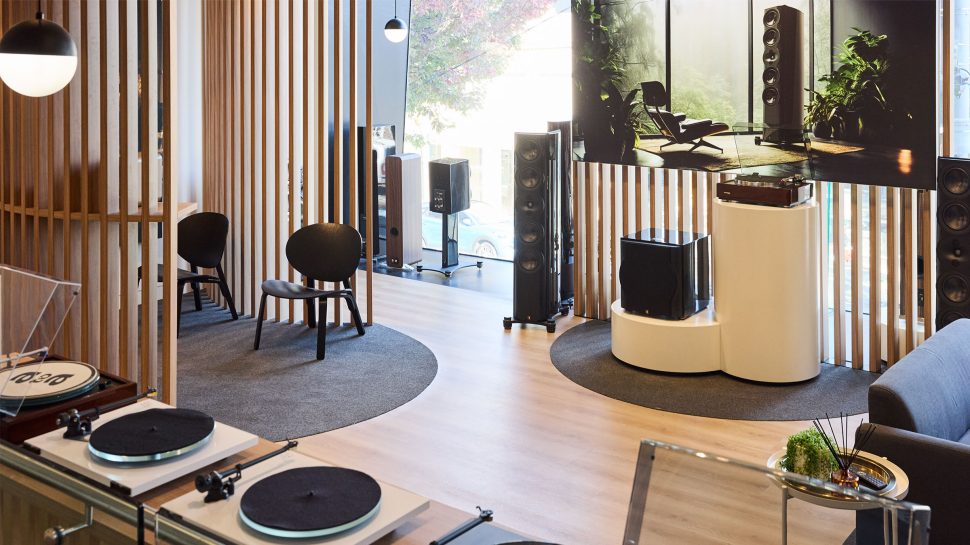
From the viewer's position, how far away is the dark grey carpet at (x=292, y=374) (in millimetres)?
5168

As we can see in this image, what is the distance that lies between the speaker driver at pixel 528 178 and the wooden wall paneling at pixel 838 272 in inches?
74.5

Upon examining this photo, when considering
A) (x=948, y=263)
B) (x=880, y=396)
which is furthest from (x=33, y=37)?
(x=948, y=263)

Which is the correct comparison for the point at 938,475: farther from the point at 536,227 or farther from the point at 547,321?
the point at 536,227

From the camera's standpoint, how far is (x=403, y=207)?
28.6 ft

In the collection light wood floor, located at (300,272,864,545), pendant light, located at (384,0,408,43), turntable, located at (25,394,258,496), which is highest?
pendant light, located at (384,0,408,43)

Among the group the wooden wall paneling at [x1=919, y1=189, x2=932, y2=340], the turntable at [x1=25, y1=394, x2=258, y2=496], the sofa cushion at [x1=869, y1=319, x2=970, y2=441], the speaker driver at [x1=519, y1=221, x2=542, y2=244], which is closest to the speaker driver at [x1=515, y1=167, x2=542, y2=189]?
the speaker driver at [x1=519, y1=221, x2=542, y2=244]

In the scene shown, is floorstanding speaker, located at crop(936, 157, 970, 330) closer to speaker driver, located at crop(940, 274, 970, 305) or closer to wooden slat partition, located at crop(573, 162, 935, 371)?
speaker driver, located at crop(940, 274, 970, 305)

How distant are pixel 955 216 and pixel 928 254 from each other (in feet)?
1.53

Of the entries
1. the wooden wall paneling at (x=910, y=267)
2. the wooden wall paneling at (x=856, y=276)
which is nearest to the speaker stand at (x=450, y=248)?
the wooden wall paneling at (x=856, y=276)

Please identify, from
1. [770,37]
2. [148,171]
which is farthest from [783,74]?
[148,171]

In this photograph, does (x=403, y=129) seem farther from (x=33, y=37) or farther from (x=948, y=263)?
(x=33, y=37)

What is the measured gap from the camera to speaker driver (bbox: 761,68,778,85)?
5.80 m

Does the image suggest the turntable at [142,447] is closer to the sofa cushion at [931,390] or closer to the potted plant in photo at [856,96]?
the sofa cushion at [931,390]

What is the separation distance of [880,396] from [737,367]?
231cm
